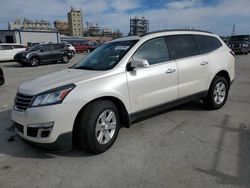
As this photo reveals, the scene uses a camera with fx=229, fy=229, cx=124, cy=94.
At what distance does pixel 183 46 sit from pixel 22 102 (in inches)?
124

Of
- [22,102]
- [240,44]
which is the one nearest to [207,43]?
[22,102]

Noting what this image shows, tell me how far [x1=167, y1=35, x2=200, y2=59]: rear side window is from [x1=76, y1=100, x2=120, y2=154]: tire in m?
1.77

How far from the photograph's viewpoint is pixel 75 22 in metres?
117

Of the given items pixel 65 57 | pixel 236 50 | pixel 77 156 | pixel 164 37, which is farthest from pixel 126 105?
pixel 236 50

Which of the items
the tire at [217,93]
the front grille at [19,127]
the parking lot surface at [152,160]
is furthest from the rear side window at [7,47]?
the tire at [217,93]

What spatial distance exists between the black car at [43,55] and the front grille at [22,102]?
1473 cm

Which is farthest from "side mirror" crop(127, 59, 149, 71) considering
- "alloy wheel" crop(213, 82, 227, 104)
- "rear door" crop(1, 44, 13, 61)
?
"rear door" crop(1, 44, 13, 61)

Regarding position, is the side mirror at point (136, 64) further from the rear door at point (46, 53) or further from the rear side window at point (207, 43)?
the rear door at point (46, 53)

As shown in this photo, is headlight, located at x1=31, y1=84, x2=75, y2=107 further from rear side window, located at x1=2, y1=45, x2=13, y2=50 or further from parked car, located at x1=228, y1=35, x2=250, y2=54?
parked car, located at x1=228, y1=35, x2=250, y2=54

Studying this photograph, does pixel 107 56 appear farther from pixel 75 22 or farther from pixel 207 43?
pixel 75 22

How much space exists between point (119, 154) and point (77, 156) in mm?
623

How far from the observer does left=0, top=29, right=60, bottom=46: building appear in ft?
129

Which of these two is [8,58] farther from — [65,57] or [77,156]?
[77,156]

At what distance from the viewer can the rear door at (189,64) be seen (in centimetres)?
440
